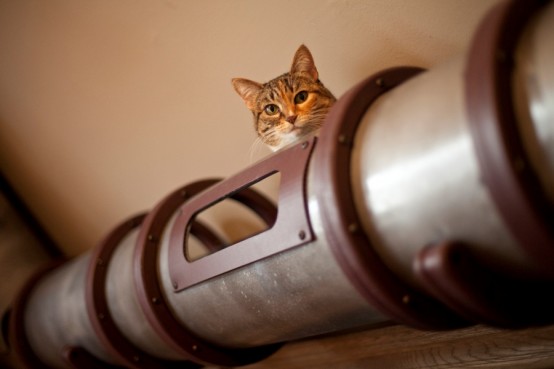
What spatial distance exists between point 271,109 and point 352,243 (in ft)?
1.80

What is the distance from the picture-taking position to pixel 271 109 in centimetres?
113

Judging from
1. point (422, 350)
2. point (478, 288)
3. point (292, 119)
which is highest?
point (292, 119)

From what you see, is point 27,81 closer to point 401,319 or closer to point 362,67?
point 362,67

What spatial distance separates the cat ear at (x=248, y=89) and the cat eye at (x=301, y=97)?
102mm

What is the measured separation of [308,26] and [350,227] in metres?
0.62

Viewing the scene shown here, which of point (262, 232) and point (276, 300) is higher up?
point (262, 232)

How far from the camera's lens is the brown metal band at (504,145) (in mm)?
497

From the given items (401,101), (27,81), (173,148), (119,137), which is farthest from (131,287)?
(27,81)

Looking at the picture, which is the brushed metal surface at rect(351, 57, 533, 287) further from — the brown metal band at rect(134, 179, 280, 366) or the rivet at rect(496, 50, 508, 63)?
the brown metal band at rect(134, 179, 280, 366)

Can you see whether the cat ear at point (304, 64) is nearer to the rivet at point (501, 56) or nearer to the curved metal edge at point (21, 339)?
the rivet at point (501, 56)

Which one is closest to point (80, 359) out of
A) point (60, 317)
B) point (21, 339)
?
point (60, 317)

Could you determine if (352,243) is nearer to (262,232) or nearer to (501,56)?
(262,232)

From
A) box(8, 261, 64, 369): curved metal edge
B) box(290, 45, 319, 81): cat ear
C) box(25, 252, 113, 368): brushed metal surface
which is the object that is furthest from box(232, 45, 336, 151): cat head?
box(8, 261, 64, 369): curved metal edge

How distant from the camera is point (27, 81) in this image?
1.55 m
